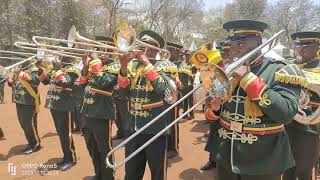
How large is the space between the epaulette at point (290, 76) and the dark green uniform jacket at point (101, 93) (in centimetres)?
297

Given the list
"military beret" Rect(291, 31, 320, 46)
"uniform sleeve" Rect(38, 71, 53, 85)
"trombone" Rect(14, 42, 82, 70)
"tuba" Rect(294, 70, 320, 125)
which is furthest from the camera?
"uniform sleeve" Rect(38, 71, 53, 85)

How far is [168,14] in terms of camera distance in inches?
1448

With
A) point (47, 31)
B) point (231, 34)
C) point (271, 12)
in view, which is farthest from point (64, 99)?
point (271, 12)

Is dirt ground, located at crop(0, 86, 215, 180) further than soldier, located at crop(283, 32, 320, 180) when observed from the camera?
Yes

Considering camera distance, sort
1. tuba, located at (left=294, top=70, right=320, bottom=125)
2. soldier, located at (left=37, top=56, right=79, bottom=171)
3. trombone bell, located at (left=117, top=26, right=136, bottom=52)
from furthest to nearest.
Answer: soldier, located at (left=37, top=56, right=79, bottom=171) → trombone bell, located at (left=117, top=26, right=136, bottom=52) → tuba, located at (left=294, top=70, right=320, bottom=125)

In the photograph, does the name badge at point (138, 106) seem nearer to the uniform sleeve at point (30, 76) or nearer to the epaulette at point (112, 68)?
the epaulette at point (112, 68)

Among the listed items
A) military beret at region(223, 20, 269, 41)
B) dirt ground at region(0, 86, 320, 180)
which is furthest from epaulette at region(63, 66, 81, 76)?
military beret at region(223, 20, 269, 41)

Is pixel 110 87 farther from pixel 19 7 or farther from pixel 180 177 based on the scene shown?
pixel 19 7

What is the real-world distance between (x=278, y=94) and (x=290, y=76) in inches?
8.7

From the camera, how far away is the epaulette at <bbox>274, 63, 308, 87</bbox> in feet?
10.2

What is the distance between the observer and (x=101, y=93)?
579 centimetres

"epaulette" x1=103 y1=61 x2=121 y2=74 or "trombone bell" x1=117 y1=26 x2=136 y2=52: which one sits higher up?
"trombone bell" x1=117 y1=26 x2=136 y2=52

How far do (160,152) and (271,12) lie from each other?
100 ft

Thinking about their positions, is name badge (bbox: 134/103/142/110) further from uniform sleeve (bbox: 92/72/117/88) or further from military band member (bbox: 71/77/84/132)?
military band member (bbox: 71/77/84/132)
